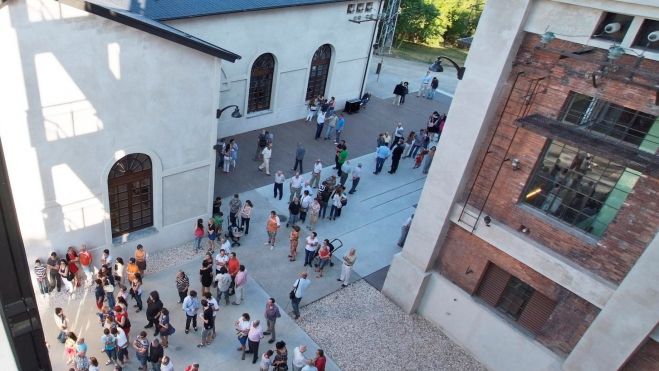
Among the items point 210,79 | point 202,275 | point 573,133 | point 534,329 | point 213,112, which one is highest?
point 573,133

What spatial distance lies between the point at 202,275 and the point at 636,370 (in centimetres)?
978

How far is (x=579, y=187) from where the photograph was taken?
1027 centimetres

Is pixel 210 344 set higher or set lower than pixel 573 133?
lower

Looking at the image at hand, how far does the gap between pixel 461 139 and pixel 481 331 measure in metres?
4.89

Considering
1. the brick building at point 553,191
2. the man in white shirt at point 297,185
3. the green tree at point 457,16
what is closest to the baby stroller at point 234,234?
the man in white shirt at point 297,185

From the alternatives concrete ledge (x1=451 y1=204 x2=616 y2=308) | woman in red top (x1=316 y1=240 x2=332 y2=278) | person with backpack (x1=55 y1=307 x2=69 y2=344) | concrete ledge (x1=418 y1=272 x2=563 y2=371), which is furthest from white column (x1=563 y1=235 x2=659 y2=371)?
person with backpack (x1=55 y1=307 x2=69 y2=344)

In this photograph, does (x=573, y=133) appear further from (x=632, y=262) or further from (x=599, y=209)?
(x=632, y=262)

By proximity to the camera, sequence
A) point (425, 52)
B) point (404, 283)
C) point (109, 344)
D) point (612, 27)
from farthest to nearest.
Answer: point (425, 52), point (404, 283), point (109, 344), point (612, 27)

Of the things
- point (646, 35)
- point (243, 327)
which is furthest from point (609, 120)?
point (243, 327)

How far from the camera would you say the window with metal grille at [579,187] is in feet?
32.0

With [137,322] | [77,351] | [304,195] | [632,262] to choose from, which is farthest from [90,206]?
[632,262]

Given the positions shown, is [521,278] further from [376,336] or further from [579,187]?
[376,336]

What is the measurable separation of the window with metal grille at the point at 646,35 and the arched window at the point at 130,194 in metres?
11.1

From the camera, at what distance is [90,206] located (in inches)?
493
